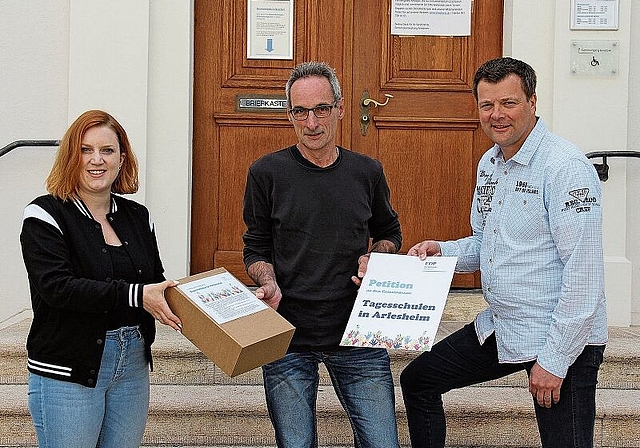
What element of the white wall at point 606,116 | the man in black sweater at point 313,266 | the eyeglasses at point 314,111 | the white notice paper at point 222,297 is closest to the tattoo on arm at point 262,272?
the man in black sweater at point 313,266

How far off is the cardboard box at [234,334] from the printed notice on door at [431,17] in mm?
3187

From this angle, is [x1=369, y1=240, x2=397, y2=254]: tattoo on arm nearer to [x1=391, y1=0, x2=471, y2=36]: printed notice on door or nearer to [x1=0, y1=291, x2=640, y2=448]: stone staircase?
[x1=0, y1=291, x2=640, y2=448]: stone staircase

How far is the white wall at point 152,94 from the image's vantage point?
17.2 feet

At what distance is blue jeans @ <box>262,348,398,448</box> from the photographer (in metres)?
3.03

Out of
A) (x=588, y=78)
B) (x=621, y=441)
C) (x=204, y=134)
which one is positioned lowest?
(x=621, y=441)

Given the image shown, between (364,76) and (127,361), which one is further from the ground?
(364,76)

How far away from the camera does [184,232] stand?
535 cm

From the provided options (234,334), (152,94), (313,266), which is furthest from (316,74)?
(152,94)

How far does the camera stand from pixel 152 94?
532 cm

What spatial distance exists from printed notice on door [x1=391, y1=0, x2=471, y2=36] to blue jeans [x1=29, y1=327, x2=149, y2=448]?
330 cm

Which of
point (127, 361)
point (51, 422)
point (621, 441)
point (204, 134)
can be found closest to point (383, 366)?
point (127, 361)

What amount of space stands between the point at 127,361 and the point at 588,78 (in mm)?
3495

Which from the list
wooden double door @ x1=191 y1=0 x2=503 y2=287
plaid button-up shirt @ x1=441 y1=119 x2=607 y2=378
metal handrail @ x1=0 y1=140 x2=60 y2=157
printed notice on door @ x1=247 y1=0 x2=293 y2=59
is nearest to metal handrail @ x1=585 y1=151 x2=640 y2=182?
wooden double door @ x1=191 y1=0 x2=503 y2=287

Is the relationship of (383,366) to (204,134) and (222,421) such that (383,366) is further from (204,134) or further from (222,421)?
(204,134)
